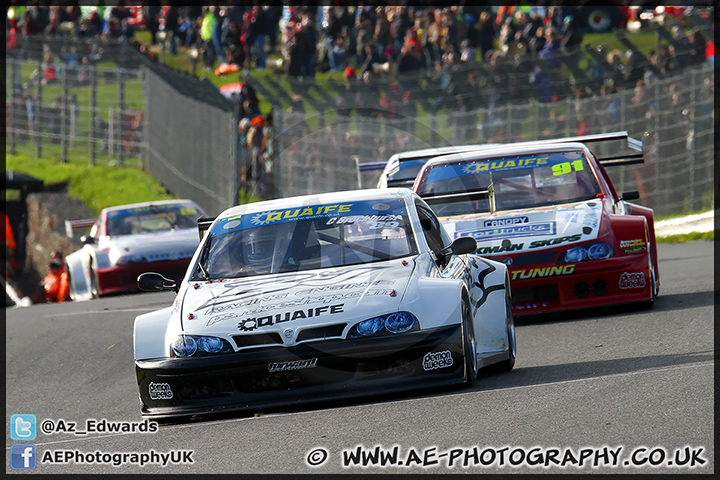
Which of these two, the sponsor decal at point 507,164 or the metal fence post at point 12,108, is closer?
the sponsor decal at point 507,164

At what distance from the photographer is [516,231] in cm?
970

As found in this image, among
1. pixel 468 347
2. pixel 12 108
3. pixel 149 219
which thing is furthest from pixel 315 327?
pixel 12 108

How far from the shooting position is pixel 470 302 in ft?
22.0

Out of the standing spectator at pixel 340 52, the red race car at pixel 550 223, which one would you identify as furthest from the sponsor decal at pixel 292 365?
the standing spectator at pixel 340 52

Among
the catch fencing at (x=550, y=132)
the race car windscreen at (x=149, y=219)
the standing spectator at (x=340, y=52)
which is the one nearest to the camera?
the race car windscreen at (x=149, y=219)

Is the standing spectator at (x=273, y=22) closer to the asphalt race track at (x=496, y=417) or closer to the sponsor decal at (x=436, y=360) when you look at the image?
the asphalt race track at (x=496, y=417)

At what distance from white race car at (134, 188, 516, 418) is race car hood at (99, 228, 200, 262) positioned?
887cm

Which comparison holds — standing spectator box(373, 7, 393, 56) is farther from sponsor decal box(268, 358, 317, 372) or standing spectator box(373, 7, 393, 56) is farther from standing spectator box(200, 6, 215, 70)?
sponsor decal box(268, 358, 317, 372)

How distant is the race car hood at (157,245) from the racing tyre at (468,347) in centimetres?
960

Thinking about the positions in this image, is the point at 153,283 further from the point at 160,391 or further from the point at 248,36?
the point at 248,36

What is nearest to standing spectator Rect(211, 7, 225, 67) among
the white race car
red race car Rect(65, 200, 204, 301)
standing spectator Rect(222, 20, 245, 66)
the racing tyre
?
standing spectator Rect(222, 20, 245, 66)

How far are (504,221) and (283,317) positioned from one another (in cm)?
420

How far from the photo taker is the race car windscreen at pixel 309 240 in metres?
6.86

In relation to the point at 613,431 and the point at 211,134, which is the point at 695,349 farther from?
the point at 211,134
